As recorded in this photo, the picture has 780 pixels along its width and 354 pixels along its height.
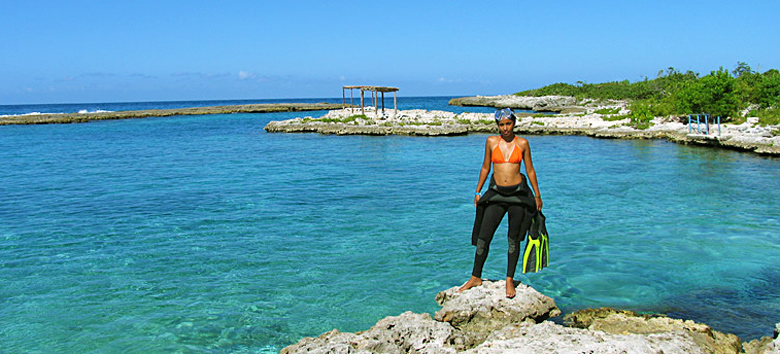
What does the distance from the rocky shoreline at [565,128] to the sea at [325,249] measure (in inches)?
175

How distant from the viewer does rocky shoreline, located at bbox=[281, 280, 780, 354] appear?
16.7 ft

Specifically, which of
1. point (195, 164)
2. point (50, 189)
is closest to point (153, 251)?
point (50, 189)

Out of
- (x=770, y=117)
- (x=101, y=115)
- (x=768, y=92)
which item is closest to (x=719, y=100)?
(x=770, y=117)

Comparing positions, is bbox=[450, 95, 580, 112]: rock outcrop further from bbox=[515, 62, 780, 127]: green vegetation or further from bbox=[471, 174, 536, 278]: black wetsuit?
bbox=[471, 174, 536, 278]: black wetsuit

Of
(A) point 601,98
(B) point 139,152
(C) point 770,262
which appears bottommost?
(C) point 770,262

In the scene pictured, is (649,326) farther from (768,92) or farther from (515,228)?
(768,92)

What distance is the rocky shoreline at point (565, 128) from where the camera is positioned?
2508 centimetres

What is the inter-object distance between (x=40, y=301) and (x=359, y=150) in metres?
21.5

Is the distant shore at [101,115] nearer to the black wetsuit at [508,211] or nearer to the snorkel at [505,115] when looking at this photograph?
the black wetsuit at [508,211]

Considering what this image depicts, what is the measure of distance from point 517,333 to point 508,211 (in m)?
1.29

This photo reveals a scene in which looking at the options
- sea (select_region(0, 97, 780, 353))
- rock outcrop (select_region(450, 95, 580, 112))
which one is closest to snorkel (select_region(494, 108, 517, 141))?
sea (select_region(0, 97, 780, 353))

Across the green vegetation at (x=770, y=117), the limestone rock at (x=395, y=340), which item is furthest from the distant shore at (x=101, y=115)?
the limestone rock at (x=395, y=340)

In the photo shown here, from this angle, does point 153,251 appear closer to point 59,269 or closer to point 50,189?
point 59,269

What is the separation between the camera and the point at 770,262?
9.12 meters
